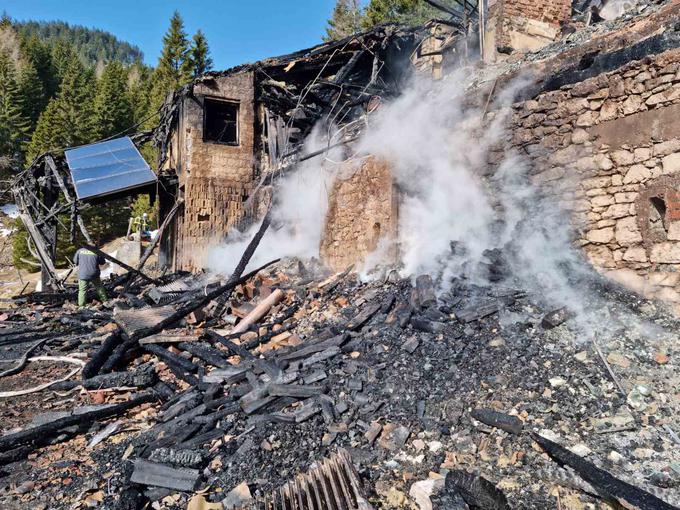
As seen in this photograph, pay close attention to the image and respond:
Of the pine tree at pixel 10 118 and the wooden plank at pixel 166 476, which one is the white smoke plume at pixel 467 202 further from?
the pine tree at pixel 10 118

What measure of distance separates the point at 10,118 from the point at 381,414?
42.1 meters

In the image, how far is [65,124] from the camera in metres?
30.3

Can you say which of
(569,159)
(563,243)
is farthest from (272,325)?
(569,159)

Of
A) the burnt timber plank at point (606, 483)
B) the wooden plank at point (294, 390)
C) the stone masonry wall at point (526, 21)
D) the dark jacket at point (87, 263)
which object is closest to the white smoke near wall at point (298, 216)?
the dark jacket at point (87, 263)

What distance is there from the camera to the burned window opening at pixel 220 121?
13531 mm

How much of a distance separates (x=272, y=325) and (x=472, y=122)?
4666 millimetres

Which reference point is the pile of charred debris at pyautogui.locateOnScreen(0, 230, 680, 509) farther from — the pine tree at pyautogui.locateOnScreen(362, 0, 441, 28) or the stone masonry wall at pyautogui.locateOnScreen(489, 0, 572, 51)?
the pine tree at pyautogui.locateOnScreen(362, 0, 441, 28)

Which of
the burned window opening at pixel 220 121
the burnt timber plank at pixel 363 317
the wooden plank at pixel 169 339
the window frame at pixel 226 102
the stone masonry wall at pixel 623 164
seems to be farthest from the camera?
the burned window opening at pixel 220 121

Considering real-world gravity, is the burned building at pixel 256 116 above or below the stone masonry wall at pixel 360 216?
above

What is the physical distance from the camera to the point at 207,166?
1330 cm

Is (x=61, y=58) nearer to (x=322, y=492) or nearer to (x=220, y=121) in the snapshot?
(x=220, y=121)

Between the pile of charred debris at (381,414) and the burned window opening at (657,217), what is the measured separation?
0.78 meters

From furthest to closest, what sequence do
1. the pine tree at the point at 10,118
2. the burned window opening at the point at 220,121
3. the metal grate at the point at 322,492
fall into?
the pine tree at the point at 10,118, the burned window opening at the point at 220,121, the metal grate at the point at 322,492

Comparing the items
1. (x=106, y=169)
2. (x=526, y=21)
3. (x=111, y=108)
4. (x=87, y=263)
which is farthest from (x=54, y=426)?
(x=111, y=108)
